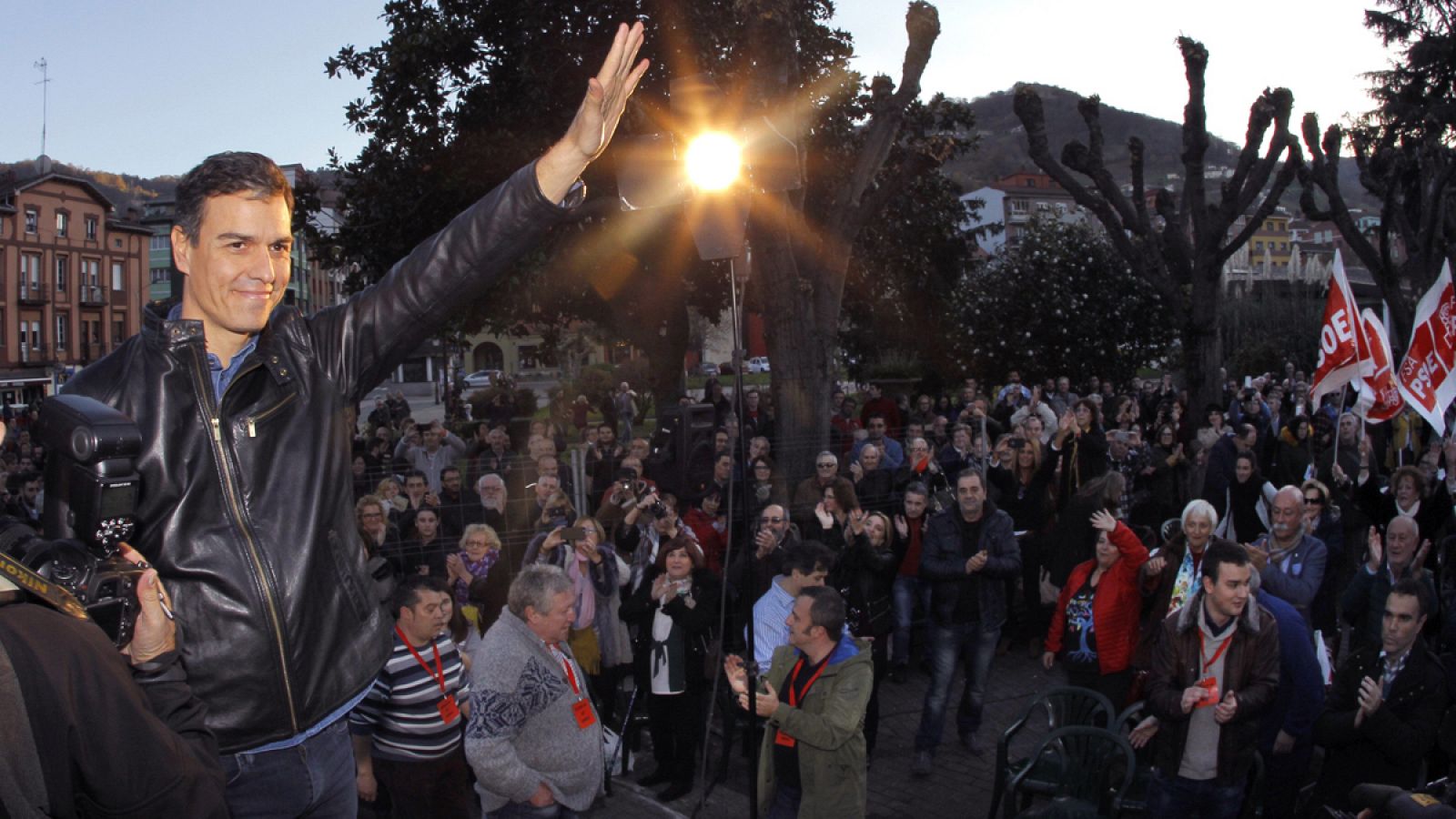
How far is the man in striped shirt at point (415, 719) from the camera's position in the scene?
5695 millimetres

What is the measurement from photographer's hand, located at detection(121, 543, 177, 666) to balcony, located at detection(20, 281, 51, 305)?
219 ft

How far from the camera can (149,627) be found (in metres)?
1.70

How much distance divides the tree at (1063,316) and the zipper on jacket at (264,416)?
25929mm

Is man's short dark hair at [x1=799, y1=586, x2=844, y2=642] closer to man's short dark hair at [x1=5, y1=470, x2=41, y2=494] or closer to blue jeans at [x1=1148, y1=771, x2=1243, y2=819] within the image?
blue jeans at [x1=1148, y1=771, x2=1243, y2=819]

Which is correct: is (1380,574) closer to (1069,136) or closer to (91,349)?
(91,349)

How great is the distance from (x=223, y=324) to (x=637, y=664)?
6.15 meters

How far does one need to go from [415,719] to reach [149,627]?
423 cm

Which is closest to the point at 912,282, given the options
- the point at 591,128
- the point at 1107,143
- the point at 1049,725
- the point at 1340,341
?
the point at 1340,341

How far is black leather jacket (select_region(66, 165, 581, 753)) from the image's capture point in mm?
1929

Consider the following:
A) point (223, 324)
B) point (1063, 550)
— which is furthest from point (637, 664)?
point (223, 324)

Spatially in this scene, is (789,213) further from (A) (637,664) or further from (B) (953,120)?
(A) (637,664)

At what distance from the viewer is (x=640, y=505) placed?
325 inches

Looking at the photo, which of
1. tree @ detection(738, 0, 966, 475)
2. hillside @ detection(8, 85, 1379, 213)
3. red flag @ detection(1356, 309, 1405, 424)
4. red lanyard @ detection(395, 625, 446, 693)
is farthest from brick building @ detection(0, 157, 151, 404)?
hillside @ detection(8, 85, 1379, 213)

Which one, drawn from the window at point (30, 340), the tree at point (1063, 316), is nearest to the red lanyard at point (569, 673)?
the tree at point (1063, 316)
